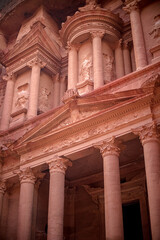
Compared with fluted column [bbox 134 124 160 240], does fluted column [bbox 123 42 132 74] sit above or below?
above

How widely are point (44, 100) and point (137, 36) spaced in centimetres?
703

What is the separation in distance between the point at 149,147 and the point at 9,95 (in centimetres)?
1170

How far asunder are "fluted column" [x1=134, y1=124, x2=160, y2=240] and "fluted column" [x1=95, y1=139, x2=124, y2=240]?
51.0 inches

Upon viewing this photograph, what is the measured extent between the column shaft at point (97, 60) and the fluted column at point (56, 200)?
188 inches

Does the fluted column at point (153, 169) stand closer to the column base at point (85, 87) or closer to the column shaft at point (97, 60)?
the column shaft at point (97, 60)

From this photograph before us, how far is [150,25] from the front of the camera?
17125 mm

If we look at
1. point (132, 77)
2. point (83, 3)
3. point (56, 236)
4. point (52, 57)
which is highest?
point (83, 3)

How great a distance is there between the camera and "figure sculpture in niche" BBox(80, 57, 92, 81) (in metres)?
18.2

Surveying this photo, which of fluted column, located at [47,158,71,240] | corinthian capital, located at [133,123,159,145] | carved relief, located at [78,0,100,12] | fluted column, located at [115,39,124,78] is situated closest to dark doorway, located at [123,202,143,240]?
fluted column, located at [47,158,71,240]

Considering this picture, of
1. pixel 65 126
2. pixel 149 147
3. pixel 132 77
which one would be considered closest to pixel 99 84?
pixel 132 77

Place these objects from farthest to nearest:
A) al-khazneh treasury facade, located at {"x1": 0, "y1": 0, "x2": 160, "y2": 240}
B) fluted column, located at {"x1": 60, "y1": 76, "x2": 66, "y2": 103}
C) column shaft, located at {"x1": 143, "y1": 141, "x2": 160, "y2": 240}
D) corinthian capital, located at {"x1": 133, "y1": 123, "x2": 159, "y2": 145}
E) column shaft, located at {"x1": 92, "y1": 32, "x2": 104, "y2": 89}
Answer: fluted column, located at {"x1": 60, "y1": 76, "x2": 66, "y2": 103} → column shaft, located at {"x1": 92, "y1": 32, "x2": 104, "y2": 89} → al-khazneh treasury facade, located at {"x1": 0, "y1": 0, "x2": 160, "y2": 240} → corinthian capital, located at {"x1": 133, "y1": 123, "x2": 159, "y2": 145} → column shaft, located at {"x1": 143, "y1": 141, "x2": 160, "y2": 240}

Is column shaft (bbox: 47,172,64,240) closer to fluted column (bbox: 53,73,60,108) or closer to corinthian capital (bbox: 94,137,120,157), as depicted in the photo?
corinthian capital (bbox: 94,137,120,157)

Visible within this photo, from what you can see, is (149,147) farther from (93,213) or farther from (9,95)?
(9,95)

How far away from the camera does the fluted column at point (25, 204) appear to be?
14320 millimetres
